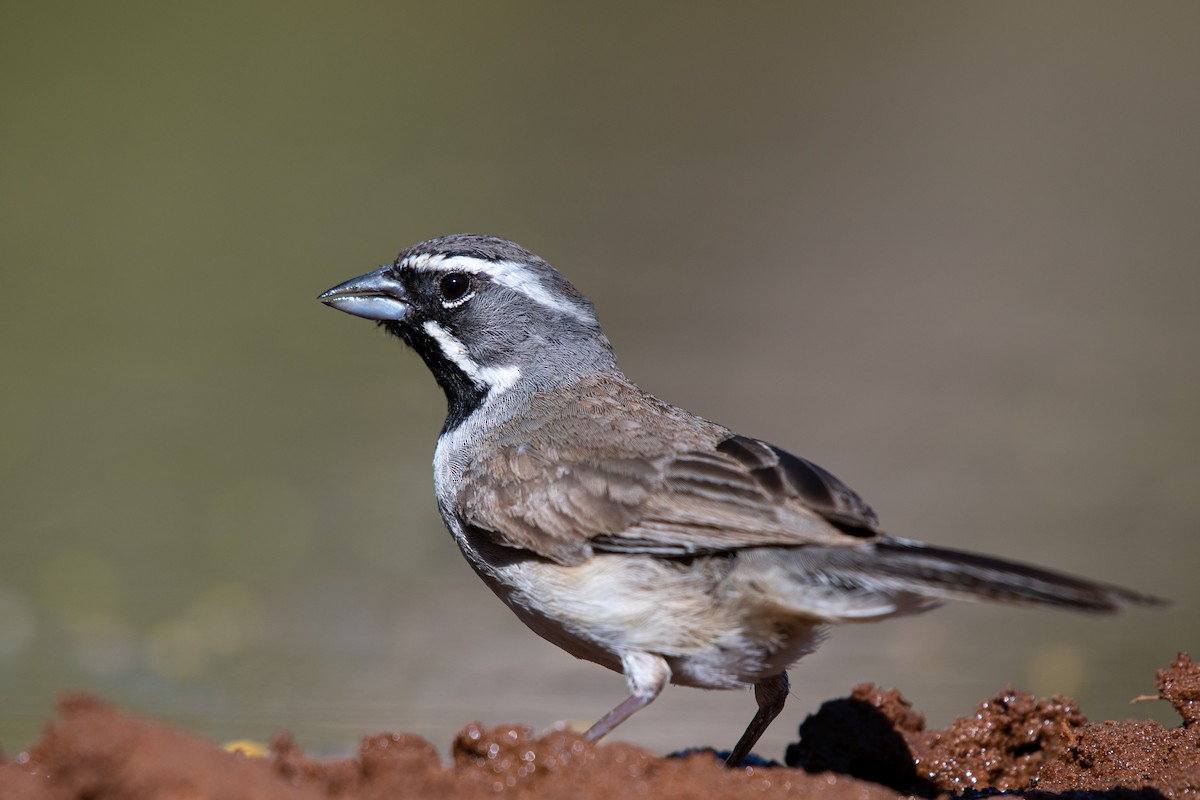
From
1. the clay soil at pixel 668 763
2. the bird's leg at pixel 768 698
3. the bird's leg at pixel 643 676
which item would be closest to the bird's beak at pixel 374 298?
the bird's leg at pixel 643 676

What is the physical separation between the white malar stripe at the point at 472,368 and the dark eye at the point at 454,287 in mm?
146

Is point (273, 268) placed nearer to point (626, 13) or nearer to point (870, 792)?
point (626, 13)

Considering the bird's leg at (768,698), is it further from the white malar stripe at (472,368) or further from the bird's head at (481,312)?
the white malar stripe at (472,368)

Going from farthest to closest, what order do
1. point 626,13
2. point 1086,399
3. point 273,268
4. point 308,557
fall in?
point 626,13
point 273,268
point 1086,399
point 308,557

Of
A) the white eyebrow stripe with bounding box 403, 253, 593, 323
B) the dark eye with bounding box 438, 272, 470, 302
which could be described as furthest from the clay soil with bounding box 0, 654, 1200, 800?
the dark eye with bounding box 438, 272, 470, 302

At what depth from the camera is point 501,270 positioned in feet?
20.5

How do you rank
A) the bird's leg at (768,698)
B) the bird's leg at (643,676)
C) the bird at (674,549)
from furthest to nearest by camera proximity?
the bird's leg at (768,698), the bird's leg at (643,676), the bird at (674,549)

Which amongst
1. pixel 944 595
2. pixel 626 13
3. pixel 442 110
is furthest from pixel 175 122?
pixel 944 595

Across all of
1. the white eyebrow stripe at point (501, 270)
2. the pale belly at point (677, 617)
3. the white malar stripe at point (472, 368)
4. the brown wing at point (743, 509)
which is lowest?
the pale belly at point (677, 617)

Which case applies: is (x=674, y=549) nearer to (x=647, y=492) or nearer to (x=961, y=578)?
(x=647, y=492)

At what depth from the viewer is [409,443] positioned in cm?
1226

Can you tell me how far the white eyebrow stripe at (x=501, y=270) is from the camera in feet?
20.5

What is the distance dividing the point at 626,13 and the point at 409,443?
545 inches

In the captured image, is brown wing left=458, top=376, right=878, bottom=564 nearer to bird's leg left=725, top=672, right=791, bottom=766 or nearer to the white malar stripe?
the white malar stripe
